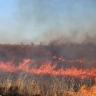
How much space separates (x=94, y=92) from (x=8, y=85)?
17.0 meters

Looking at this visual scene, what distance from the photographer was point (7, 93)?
1345 inches

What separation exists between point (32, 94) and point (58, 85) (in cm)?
610

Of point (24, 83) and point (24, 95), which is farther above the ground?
point (24, 83)

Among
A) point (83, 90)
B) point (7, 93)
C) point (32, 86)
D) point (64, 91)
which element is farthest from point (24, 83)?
point (83, 90)

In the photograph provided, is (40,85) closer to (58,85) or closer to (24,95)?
(58,85)

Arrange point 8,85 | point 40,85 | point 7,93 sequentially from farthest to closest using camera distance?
point 40,85 → point 8,85 → point 7,93

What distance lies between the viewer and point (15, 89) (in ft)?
121

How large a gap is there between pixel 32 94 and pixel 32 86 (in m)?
2.54

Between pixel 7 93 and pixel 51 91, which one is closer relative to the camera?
pixel 7 93

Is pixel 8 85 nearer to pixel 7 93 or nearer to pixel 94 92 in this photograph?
pixel 7 93

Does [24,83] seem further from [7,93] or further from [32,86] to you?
[7,93]

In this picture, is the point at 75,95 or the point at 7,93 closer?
the point at 7,93

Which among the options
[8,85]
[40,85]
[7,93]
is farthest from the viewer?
[40,85]

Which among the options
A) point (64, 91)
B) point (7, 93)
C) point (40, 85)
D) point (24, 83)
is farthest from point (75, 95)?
point (7, 93)
